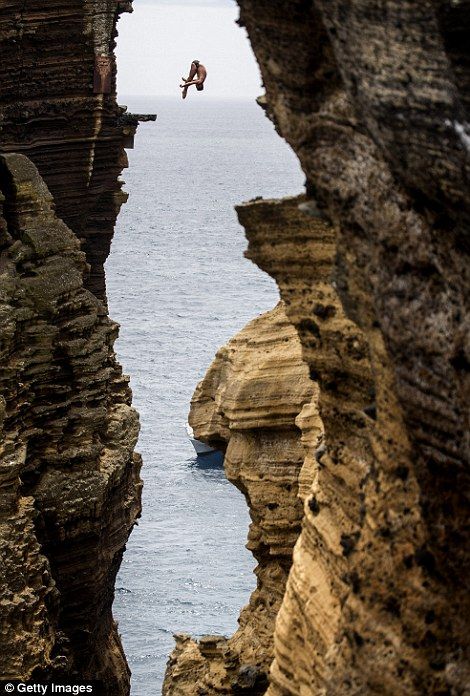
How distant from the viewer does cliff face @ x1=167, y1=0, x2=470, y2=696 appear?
9672mm

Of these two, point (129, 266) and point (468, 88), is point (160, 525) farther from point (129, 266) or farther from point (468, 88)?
point (129, 266)

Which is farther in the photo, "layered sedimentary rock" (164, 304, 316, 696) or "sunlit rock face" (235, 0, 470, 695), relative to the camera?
"layered sedimentary rock" (164, 304, 316, 696)

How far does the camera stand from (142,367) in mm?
70812

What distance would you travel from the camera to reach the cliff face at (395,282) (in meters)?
9.67

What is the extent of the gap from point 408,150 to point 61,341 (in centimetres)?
1765

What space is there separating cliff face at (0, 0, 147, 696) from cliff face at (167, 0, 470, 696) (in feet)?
42.4

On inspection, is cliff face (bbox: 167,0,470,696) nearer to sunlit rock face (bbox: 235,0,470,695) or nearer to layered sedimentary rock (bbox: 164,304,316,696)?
sunlit rock face (bbox: 235,0,470,695)

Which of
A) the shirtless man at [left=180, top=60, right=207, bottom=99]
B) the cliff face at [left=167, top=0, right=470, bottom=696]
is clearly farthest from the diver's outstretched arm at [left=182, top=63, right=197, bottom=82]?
the cliff face at [left=167, top=0, right=470, bottom=696]

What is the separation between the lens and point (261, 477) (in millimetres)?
23656

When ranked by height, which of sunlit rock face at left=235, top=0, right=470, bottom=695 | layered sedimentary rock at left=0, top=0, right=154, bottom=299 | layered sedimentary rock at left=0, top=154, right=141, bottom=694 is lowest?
layered sedimentary rock at left=0, top=154, right=141, bottom=694

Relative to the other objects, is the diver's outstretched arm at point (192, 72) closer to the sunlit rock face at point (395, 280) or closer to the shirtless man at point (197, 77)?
the shirtless man at point (197, 77)

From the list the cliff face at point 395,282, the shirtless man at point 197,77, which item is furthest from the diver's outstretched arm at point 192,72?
the cliff face at point 395,282

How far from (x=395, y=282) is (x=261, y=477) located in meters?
13.7

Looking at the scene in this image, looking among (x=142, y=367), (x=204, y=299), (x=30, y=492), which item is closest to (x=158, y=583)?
(x=30, y=492)
